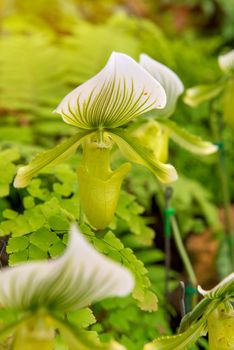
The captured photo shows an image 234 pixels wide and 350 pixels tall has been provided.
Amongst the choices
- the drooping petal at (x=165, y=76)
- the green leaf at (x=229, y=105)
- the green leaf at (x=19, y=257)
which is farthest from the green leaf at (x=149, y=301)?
the green leaf at (x=229, y=105)

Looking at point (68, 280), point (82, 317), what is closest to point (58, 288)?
point (68, 280)

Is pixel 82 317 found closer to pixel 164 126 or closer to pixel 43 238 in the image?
pixel 43 238

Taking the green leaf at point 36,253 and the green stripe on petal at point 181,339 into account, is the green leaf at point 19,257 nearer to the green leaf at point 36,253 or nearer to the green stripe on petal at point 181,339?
the green leaf at point 36,253

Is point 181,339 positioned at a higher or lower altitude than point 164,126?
lower

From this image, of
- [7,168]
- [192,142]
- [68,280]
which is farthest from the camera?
[192,142]

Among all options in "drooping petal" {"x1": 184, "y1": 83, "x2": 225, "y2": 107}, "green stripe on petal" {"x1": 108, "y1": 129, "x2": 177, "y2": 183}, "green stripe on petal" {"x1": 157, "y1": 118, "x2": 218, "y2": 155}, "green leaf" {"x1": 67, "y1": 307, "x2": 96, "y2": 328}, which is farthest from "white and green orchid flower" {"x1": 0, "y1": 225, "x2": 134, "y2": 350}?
"drooping petal" {"x1": 184, "y1": 83, "x2": 225, "y2": 107}
